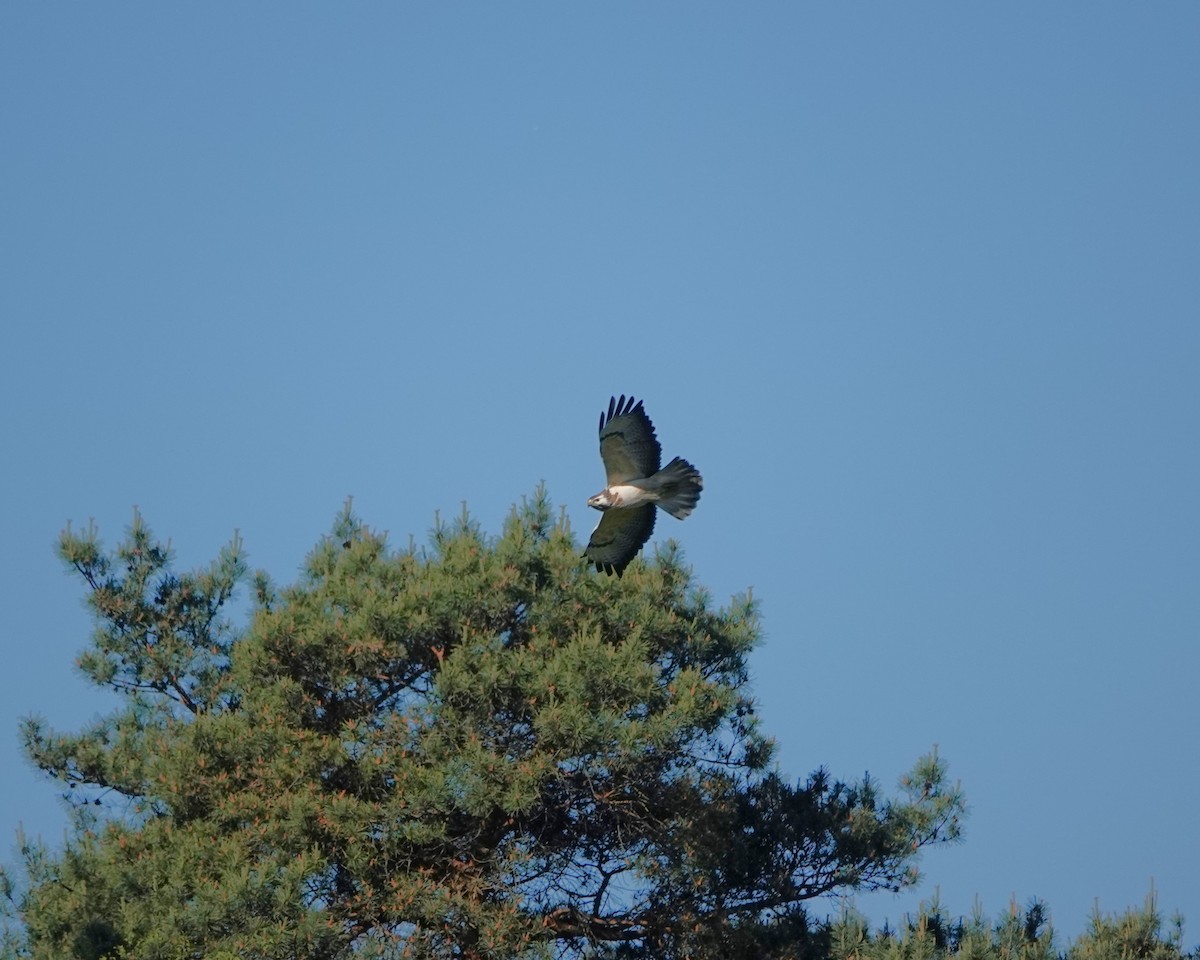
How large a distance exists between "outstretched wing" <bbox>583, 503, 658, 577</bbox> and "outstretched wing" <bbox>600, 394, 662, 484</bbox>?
43 centimetres

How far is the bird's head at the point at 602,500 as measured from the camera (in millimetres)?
13812

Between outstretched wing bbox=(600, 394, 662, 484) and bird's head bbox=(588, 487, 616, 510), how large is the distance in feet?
0.82

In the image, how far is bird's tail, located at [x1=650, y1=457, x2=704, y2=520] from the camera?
13766 millimetres

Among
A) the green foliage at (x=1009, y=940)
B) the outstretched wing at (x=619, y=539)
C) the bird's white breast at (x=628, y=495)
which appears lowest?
the green foliage at (x=1009, y=940)

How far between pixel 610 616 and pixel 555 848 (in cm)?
181

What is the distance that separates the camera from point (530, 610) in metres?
A: 13.7

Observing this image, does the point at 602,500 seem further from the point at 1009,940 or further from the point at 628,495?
the point at 1009,940

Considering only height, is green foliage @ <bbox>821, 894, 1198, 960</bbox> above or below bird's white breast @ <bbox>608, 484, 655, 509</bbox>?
below

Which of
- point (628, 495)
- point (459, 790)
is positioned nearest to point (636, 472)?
point (628, 495)

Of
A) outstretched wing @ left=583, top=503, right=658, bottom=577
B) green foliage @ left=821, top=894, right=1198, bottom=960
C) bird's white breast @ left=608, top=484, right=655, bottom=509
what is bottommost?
green foliage @ left=821, top=894, right=1198, bottom=960

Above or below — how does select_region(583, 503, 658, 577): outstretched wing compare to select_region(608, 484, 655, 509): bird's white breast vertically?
below

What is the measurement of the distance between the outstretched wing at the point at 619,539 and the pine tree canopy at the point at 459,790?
0.21m

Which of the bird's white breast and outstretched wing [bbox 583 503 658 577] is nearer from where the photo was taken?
the bird's white breast

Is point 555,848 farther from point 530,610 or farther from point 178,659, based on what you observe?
point 178,659
